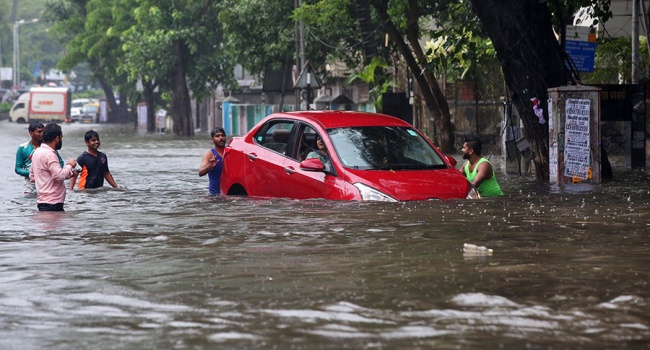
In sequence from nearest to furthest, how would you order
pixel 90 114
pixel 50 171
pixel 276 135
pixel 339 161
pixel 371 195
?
pixel 371 195, pixel 339 161, pixel 50 171, pixel 276 135, pixel 90 114

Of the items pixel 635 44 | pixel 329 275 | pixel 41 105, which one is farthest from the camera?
pixel 41 105

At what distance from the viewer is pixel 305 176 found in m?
13.3

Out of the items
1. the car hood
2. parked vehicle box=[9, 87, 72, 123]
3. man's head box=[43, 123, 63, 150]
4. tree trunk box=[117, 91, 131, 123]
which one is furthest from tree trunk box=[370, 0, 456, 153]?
tree trunk box=[117, 91, 131, 123]

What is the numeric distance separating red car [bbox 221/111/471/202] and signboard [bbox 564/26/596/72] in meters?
7.60

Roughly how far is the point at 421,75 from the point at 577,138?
398 inches

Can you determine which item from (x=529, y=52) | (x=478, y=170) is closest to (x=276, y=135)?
(x=478, y=170)

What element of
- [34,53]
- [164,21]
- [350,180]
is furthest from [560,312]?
[34,53]

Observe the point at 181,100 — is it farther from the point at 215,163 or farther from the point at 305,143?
the point at 305,143

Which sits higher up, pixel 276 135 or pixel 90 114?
pixel 90 114

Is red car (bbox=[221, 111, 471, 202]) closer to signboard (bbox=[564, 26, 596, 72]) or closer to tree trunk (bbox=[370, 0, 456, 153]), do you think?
signboard (bbox=[564, 26, 596, 72])

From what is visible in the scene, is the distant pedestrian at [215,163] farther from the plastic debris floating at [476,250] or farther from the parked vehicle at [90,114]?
the parked vehicle at [90,114]

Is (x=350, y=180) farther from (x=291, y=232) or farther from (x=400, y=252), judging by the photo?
(x=400, y=252)

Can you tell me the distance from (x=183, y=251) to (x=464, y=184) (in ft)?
13.1

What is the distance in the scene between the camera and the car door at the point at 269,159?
540 inches
